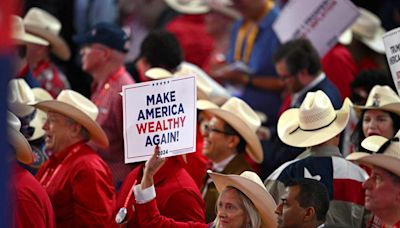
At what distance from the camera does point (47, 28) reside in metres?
11.3

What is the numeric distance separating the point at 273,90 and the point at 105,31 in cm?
213

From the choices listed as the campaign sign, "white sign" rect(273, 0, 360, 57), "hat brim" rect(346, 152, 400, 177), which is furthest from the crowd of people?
"white sign" rect(273, 0, 360, 57)

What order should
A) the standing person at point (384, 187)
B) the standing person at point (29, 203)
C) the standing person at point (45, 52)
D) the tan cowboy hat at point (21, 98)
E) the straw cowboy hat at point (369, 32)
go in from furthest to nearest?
1. the straw cowboy hat at point (369, 32)
2. the standing person at point (45, 52)
3. the tan cowboy hat at point (21, 98)
4. the standing person at point (29, 203)
5. the standing person at point (384, 187)

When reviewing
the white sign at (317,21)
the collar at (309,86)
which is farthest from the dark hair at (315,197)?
the white sign at (317,21)

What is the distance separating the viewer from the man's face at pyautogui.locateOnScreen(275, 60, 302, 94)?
986 centimetres

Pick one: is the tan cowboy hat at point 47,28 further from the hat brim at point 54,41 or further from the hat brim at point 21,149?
the hat brim at point 21,149

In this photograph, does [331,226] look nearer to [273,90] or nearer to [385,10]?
[273,90]

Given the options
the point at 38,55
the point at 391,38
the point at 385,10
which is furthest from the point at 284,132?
the point at 385,10

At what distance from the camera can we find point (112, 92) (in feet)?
31.6

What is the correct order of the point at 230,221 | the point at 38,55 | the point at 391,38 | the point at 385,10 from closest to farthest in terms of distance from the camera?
1. the point at 230,221
2. the point at 391,38
3. the point at 38,55
4. the point at 385,10

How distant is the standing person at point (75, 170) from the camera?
7.49 meters

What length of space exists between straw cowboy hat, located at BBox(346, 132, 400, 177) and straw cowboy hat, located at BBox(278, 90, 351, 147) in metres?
0.38

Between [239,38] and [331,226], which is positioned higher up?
[239,38]

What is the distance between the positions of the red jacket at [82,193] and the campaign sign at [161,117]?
77cm
